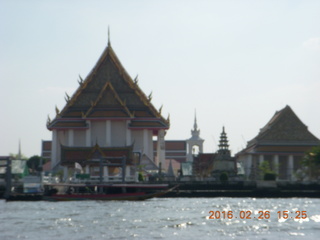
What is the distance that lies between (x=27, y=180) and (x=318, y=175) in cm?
3304

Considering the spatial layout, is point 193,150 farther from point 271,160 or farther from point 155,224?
point 155,224

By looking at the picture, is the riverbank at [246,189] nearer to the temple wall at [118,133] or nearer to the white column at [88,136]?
the temple wall at [118,133]

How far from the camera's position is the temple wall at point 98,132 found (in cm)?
10275

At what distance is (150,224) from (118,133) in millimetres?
63031

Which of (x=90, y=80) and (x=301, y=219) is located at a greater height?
(x=90, y=80)

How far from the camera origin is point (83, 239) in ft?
111

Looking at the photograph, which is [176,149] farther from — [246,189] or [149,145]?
[246,189]

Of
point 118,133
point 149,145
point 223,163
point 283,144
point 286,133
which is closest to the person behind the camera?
point 223,163

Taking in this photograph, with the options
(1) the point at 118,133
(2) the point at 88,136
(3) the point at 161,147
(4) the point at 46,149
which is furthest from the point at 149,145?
(4) the point at 46,149

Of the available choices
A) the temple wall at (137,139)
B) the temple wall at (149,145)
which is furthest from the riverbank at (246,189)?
the temple wall at (137,139)

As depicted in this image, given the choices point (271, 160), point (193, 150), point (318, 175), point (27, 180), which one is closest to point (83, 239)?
point (27, 180)

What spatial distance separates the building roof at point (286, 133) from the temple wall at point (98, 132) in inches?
863

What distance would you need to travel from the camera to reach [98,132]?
10344 cm
